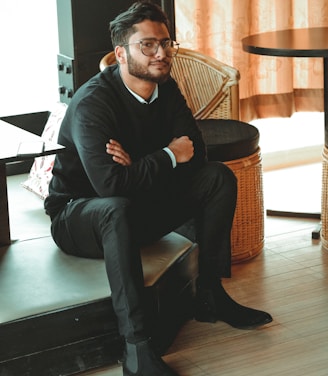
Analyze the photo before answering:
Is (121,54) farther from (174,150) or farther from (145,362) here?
(145,362)

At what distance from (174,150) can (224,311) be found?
22.5 inches

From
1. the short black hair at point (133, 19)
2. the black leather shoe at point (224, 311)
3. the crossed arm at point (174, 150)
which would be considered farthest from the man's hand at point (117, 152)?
the black leather shoe at point (224, 311)

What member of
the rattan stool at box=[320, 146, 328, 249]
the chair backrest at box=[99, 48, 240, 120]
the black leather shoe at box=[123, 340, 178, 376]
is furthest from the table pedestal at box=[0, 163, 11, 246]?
the rattan stool at box=[320, 146, 328, 249]

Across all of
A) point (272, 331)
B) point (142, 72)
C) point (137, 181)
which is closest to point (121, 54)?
point (142, 72)

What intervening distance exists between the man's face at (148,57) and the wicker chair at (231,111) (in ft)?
1.82

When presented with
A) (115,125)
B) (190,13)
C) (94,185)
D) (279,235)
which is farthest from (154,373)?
(190,13)

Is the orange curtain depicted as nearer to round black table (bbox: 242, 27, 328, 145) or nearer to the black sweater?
round black table (bbox: 242, 27, 328, 145)

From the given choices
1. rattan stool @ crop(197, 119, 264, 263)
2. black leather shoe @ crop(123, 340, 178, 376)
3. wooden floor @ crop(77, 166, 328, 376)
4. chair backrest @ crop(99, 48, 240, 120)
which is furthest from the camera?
chair backrest @ crop(99, 48, 240, 120)

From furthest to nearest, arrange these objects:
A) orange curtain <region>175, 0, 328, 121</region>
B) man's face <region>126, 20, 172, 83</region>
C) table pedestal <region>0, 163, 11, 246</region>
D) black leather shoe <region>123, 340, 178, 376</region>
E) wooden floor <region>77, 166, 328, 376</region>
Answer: orange curtain <region>175, 0, 328, 121</region> → table pedestal <region>0, 163, 11, 246</region> → man's face <region>126, 20, 172, 83</region> → wooden floor <region>77, 166, 328, 376</region> → black leather shoe <region>123, 340, 178, 376</region>

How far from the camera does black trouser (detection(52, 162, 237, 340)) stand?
2.54 metres

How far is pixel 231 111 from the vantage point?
3660mm

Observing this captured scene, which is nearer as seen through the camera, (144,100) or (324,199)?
(144,100)

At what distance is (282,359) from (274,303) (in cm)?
41

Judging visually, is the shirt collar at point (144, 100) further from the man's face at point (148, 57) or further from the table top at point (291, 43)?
the table top at point (291, 43)
